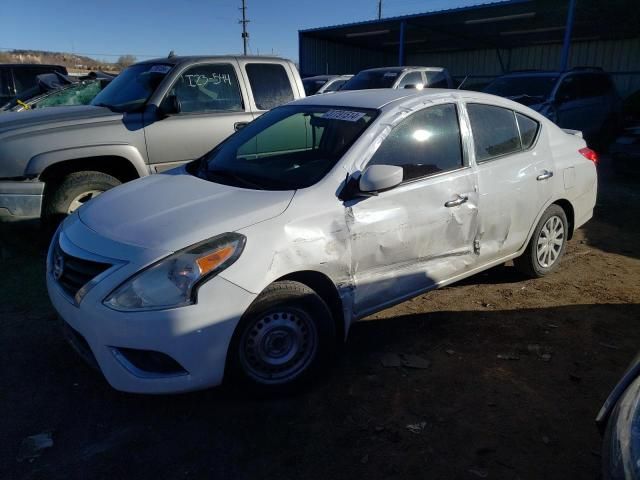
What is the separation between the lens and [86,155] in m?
4.88

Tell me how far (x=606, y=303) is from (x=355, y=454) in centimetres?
280

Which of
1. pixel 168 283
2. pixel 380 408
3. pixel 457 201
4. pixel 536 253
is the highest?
pixel 457 201

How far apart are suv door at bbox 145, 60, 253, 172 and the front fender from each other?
16cm

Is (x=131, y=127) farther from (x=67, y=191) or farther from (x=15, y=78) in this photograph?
(x=15, y=78)

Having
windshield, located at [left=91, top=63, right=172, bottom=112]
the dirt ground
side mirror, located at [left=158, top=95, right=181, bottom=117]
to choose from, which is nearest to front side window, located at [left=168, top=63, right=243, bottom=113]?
side mirror, located at [left=158, top=95, right=181, bottom=117]

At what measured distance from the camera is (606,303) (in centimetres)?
418

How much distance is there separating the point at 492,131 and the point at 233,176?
2.02 m

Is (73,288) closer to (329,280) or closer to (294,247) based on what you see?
(294,247)

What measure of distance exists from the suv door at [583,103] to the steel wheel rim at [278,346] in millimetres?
8287

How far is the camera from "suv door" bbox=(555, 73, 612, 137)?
964 centimetres

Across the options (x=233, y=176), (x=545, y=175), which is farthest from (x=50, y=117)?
(x=545, y=175)

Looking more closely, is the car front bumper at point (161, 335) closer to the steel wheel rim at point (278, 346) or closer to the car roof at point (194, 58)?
the steel wheel rim at point (278, 346)

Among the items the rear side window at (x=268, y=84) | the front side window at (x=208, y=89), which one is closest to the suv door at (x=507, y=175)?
the rear side window at (x=268, y=84)

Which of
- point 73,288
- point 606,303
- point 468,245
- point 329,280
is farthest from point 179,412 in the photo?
point 606,303
